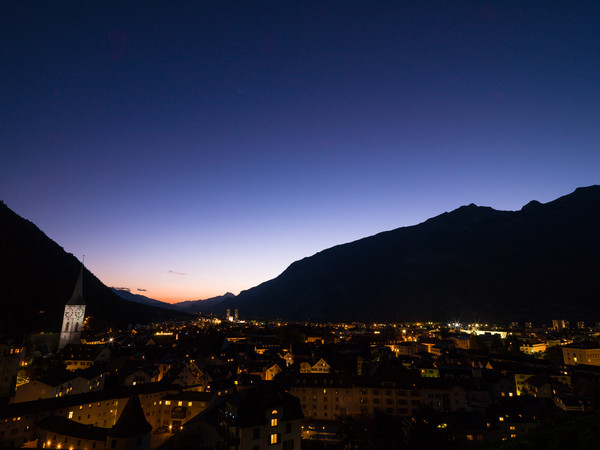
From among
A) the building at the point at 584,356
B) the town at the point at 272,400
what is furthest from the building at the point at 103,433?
the building at the point at 584,356

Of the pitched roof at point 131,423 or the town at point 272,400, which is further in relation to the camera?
the town at point 272,400

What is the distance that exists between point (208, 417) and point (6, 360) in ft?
124

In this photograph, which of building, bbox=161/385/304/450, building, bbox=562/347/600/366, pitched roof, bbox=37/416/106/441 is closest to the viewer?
building, bbox=161/385/304/450

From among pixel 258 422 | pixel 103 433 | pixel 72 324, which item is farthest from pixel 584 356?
pixel 72 324

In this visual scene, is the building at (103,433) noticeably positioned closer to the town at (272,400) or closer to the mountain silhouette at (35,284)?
the town at (272,400)

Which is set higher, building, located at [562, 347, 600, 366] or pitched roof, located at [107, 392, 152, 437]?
pitched roof, located at [107, 392, 152, 437]

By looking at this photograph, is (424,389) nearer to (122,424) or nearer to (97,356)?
(122,424)

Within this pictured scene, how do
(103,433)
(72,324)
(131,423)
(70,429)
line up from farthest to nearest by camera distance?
(72,324) < (103,433) < (70,429) < (131,423)

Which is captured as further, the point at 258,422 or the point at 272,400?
the point at 272,400

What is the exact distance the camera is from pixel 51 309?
123m

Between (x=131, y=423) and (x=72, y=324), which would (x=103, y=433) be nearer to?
(x=131, y=423)

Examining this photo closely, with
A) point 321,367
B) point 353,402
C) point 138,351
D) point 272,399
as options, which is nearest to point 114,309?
point 138,351

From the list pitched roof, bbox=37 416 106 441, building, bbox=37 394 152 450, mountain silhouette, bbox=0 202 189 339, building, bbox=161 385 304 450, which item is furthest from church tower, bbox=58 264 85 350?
building, bbox=161 385 304 450

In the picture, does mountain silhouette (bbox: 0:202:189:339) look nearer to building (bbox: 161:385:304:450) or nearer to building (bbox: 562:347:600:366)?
building (bbox: 161:385:304:450)
